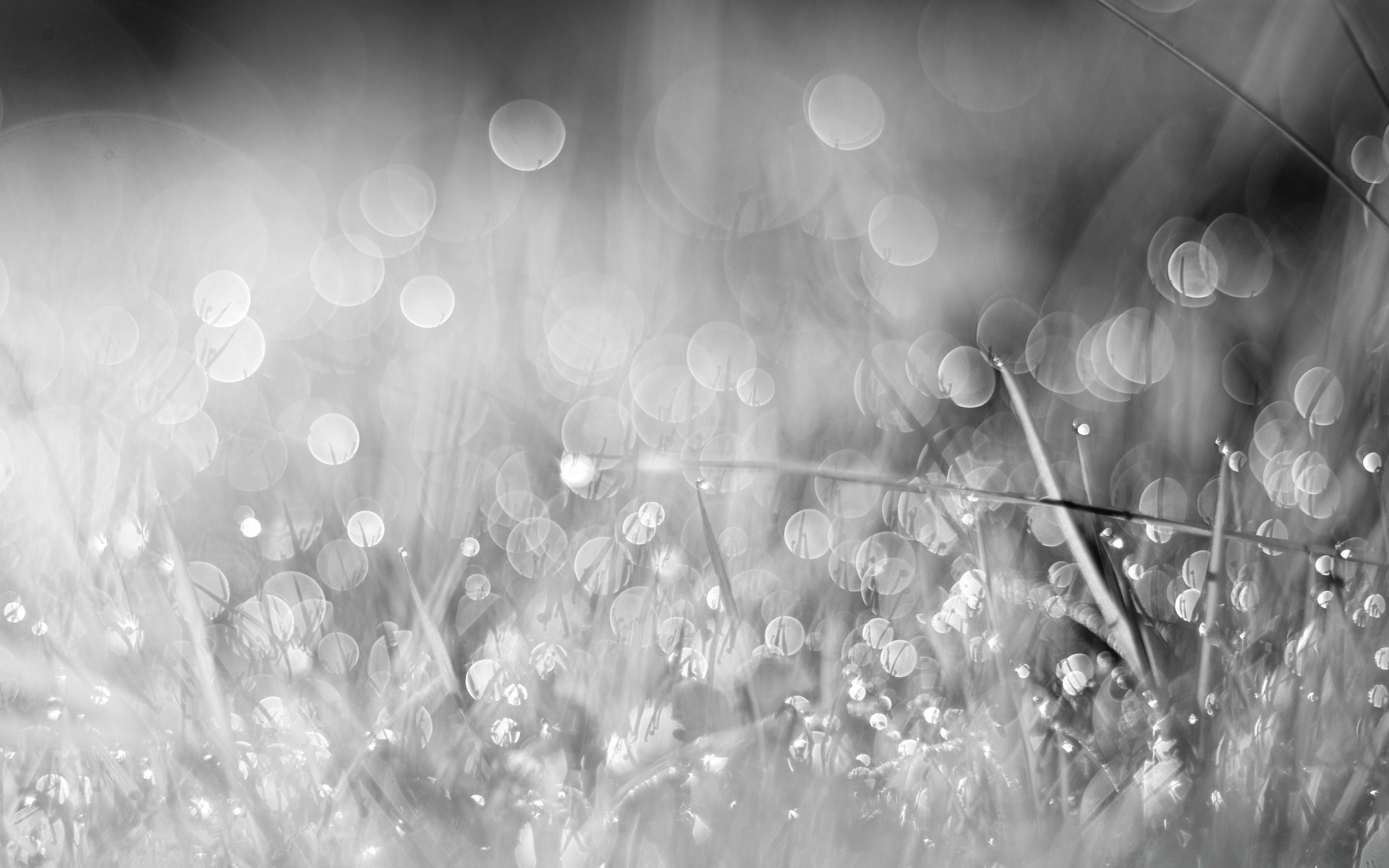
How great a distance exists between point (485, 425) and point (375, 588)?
175 mm

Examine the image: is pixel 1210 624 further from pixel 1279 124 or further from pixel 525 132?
pixel 525 132

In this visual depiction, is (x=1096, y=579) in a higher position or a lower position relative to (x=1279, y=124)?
lower

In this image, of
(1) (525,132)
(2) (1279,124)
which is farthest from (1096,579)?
(1) (525,132)

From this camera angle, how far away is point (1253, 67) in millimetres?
582

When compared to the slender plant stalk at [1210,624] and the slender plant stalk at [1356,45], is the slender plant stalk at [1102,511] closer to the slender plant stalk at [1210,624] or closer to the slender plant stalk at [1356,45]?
the slender plant stalk at [1210,624]

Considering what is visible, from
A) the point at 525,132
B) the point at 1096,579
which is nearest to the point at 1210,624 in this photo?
the point at 1096,579

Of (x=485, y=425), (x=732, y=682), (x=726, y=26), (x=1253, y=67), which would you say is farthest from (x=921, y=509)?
(x=726, y=26)

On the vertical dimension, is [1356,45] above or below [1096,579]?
above

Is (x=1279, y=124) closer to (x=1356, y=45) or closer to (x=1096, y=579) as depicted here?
(x=1356, y=45)

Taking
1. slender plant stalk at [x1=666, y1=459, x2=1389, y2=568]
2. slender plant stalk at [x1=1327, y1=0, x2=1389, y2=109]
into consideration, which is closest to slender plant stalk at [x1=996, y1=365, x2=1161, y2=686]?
slender plant stalk at [x1=666, y1=459, x2=1389, y2=568]

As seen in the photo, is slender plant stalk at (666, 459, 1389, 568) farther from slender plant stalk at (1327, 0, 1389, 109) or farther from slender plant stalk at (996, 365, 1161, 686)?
slender plant stalk at (1327, 0, 1389, 109)

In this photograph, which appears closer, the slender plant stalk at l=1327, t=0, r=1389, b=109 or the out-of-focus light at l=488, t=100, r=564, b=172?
the slender plant stalk at l=1327, t=0, r=1389, b=109

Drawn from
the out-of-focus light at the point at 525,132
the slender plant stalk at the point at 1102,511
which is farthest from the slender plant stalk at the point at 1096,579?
the out-of-focus light at the point at 525,132

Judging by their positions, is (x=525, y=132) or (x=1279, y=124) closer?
(x=1279, y=124)
